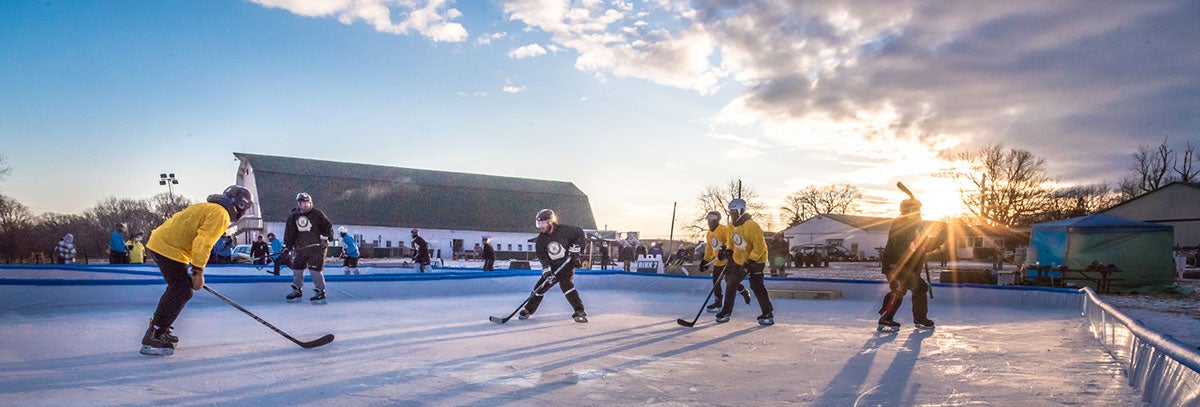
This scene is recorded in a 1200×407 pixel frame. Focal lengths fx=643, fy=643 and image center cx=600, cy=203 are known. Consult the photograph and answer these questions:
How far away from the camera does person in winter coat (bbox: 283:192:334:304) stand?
29.7 feet

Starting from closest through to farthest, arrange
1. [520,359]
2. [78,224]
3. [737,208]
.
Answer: [520,359], [737,208], [78,224]

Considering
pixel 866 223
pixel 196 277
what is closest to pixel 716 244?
pixel 196 277

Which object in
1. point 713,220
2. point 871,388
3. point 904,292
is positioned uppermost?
point 713,220

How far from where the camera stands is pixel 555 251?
726 cm

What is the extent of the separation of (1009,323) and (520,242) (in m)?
42.8

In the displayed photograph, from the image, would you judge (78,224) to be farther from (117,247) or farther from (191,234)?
(191,234)

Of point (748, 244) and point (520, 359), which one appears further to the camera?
point (748, 244)

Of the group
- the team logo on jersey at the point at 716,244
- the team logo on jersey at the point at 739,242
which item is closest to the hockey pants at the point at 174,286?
the team logo on jersey at the point at 739,242

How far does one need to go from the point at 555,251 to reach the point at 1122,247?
58.6 ft

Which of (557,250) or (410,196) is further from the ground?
(410,196)

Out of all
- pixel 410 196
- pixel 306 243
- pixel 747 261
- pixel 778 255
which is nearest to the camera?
pixel 747 261

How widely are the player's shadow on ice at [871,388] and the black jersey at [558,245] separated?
3180 mm

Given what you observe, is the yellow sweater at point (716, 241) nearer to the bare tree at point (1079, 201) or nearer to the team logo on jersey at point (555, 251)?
the team logo on jersey at point (555, 251)

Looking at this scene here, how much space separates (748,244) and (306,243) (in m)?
6.09
